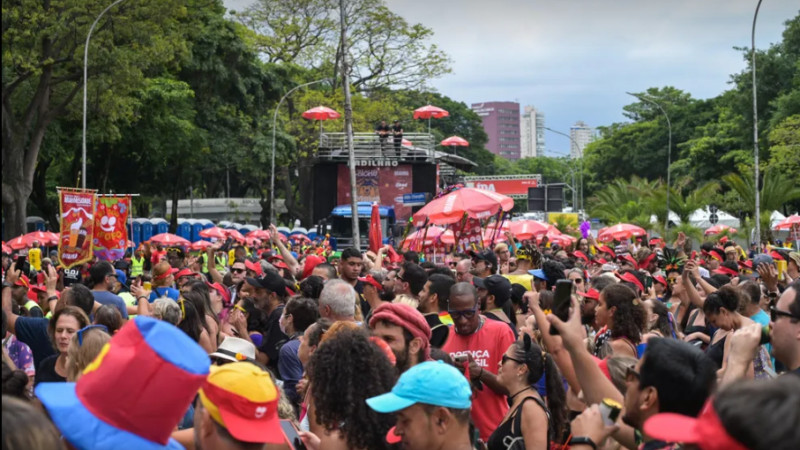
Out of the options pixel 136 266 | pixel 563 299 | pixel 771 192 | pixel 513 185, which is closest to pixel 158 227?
pixel 136 266

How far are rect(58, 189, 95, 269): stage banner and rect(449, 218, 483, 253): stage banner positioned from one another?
243 inches

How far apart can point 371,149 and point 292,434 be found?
133ft

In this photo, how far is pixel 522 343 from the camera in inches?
199

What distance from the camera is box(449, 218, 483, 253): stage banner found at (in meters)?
16.4

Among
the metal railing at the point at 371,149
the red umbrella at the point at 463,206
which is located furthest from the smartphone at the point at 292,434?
the metal railing at the point at 371,149

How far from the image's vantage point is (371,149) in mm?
44344

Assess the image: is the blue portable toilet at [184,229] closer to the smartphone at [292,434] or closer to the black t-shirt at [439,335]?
the black t-shirt at [439,335]

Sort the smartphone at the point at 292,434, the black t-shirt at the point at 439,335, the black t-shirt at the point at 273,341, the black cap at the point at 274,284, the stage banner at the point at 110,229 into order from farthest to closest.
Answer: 1. the stage banner at the point at 110,229
2. the black cap at the point at 274,284
3. the black t-shirt at the point at 273,341
4. the black t-shirt at the point at 439,335
5. the smartphone at the point at 292,434

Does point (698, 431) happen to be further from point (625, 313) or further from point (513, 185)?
point (513, 185)

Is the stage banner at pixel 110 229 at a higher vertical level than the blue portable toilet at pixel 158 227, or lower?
higher

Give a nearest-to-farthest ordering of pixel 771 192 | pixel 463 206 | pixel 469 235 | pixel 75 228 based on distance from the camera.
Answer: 1. pixel 75 228
2. pixel 463 206
3. pixel 469 235
4. pixel 771 192

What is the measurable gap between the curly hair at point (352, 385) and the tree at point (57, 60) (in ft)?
82.1

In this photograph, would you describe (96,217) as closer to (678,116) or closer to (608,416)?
(608,416)

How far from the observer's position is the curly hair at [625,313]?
5996 mm
